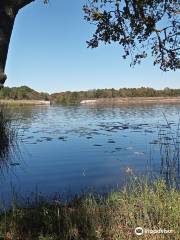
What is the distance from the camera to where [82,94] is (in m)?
176

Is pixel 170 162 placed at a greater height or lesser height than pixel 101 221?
greater

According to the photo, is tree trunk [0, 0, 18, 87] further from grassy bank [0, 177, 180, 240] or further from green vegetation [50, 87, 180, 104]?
green vegetation [50, 87, 180, 104]

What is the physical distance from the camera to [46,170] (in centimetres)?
1669

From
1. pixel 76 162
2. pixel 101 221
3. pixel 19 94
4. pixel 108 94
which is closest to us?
pixel 101 221

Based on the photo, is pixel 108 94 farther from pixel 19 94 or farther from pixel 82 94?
pixel 19 94

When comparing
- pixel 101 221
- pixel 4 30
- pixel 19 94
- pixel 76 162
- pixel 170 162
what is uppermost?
pixel 4 30

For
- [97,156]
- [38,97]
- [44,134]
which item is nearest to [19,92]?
[38,97]

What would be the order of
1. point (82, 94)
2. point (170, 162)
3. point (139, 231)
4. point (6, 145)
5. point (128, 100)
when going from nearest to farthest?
point (139, 231) < point (170, 162) < point (6, 145) < point (128, 100) < point (82, 94)

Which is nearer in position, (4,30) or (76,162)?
(4,30)

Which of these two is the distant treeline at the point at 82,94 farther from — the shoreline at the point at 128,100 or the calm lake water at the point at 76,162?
the calm lake water at the point at 76,162

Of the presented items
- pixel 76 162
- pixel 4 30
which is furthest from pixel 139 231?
pixel 76 162

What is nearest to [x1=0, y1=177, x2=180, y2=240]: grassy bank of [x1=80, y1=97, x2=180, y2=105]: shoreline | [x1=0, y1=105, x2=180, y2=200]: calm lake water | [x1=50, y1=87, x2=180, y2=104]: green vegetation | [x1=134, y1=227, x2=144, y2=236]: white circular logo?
[x1=134, y1=227, x2=144, y2=236]: white circular logo

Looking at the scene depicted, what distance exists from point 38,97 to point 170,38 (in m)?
159

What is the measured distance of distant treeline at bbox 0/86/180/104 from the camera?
154 meters
